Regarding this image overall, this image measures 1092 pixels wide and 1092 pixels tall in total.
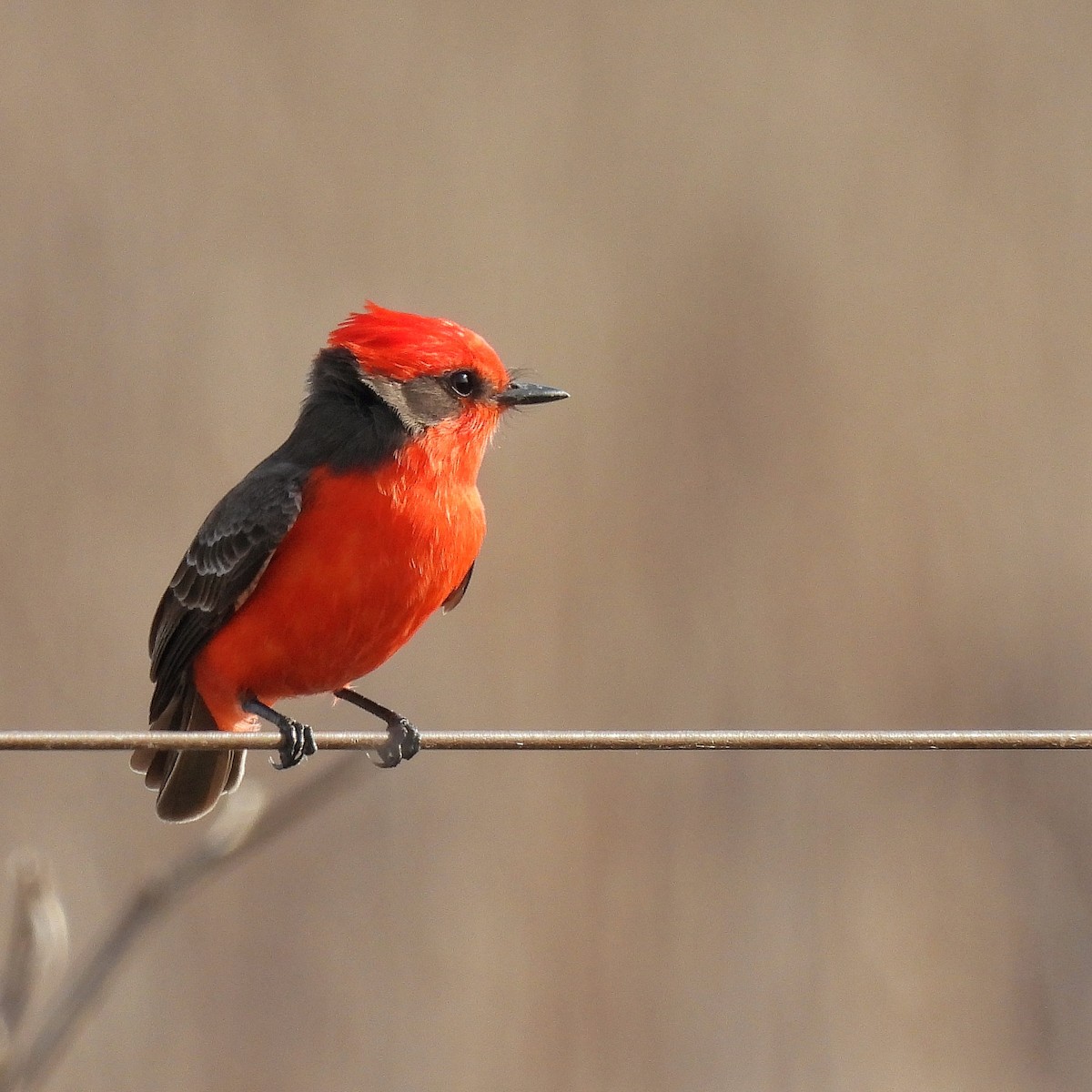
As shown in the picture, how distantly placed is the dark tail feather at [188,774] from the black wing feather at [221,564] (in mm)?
81

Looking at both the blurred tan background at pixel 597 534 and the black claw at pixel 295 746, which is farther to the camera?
the blurred tan background at pixel 597 534

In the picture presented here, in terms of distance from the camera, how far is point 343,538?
4.20 m

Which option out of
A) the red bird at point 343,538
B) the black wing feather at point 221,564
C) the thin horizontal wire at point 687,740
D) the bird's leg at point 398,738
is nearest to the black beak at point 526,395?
the red bird at point 343,538

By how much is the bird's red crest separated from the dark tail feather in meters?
1.07

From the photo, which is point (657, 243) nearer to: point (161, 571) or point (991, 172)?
point (991, 172)

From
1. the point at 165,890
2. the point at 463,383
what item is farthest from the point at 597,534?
the point at 165,890

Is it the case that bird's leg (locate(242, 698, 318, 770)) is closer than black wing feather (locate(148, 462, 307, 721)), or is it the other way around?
bird's leg (locate(242, 698, 318, 770))

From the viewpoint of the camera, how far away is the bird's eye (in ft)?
14.9

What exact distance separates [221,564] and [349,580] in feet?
1.40

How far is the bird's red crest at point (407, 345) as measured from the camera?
14.8 ft

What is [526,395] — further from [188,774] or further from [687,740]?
[687,740]

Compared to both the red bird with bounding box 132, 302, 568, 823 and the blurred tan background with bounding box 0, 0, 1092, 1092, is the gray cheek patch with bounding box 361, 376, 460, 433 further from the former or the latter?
the blurred tan background with bounding box 0, 0, 1092, 1092

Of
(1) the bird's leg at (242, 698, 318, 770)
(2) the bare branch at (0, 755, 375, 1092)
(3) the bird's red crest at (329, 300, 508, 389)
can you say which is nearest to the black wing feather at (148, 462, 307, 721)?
(1) the bird's leg at (242, 698, 318, 770)

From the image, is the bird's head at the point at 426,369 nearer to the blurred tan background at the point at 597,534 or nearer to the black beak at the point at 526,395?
the black beak at the point at 526,395
